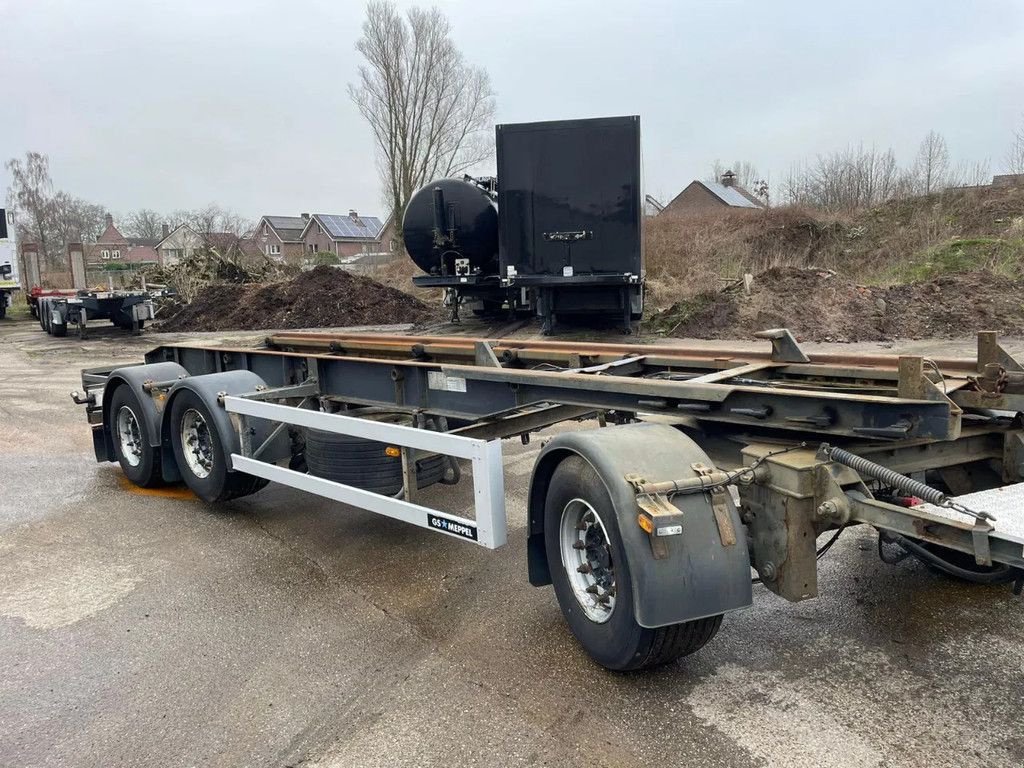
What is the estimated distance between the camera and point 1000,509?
2834 mm

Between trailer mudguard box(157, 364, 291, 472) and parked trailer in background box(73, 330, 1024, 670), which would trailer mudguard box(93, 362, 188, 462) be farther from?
parked trailer in background box(73, 330, 1024, 670)

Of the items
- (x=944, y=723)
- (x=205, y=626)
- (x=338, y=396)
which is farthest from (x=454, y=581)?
(x=944, y=723)

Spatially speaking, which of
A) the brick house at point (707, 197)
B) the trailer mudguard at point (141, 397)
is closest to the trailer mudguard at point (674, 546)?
the trailer mudguard at point (141, 397)

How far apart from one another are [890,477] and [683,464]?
0.75 metres

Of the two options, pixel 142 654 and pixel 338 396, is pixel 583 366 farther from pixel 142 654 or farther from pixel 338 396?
pixel 142 654

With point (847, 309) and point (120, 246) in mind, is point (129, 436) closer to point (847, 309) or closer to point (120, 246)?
point (847, 309)

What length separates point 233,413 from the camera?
18.1ft

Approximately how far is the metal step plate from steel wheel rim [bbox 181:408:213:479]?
4.85 meters

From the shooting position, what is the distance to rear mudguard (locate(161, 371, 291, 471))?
550cm

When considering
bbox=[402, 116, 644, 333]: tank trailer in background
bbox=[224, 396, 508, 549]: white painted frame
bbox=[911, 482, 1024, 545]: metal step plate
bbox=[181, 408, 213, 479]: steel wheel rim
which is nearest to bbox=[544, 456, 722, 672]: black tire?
bbox=[224, 396, 508, 549]: white painted frame

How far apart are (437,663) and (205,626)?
1298 mm

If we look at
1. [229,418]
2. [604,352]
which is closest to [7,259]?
[229,418]

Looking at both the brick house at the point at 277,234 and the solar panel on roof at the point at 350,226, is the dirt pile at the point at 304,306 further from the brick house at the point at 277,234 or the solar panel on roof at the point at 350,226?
the brick house at the point at 277,234

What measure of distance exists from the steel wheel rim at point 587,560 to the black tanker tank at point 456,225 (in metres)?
13.2
